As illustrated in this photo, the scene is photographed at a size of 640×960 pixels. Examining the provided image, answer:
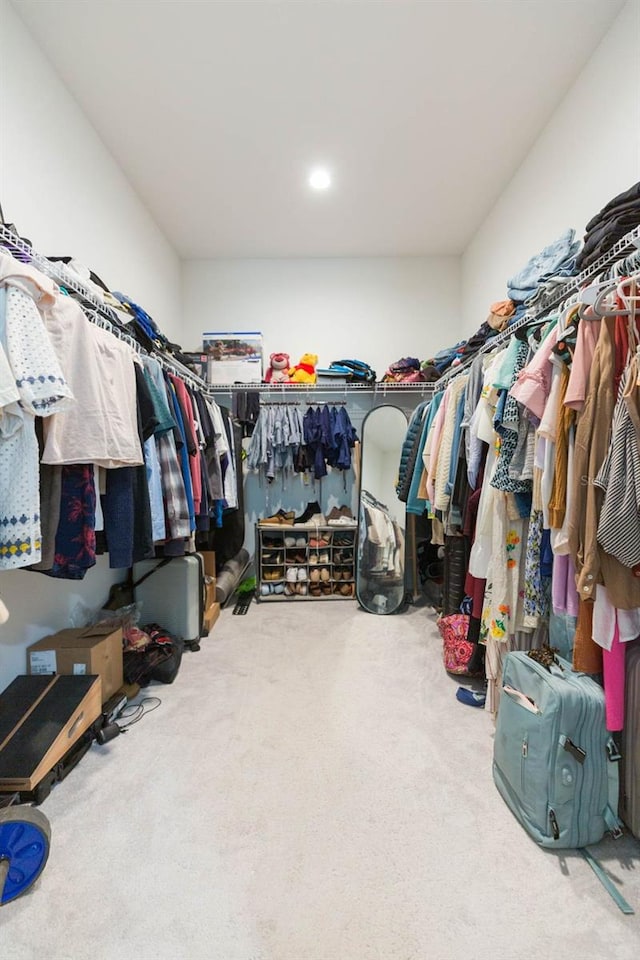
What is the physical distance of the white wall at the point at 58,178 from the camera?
5.39 feet

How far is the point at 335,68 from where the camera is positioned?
1874mm

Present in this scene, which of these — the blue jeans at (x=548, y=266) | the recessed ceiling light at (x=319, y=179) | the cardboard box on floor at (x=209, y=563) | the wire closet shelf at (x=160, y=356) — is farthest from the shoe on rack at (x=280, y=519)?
the recessed ceiling light at (x=319, y=179)

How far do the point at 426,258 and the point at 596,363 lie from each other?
10.0 feet

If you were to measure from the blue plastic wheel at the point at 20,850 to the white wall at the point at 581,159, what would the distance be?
122 inches

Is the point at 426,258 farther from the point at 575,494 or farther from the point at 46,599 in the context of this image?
the point at 46,599

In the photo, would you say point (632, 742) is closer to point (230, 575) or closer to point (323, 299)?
point (230, 575)

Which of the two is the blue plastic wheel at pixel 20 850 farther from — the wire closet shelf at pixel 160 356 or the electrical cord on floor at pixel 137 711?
the wire closet shelf at pixel 160 356

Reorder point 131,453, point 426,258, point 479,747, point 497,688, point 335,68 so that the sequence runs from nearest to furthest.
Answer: point 131,453 < point 479,747 < point 497,688 < point 335,68 < point 426,258

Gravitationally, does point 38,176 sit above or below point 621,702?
above

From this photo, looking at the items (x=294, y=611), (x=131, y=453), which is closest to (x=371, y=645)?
(x=294, y=611)

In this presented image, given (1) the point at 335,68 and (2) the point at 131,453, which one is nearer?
(2) the point at 131,453

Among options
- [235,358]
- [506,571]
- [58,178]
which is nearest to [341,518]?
[235,358]

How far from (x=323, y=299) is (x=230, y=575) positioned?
2648mm

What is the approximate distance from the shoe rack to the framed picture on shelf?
1343mm
